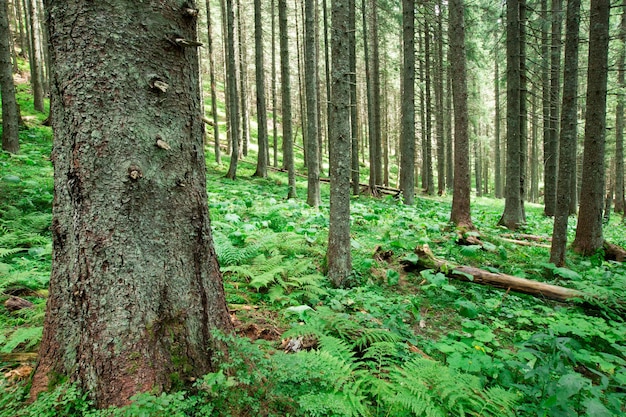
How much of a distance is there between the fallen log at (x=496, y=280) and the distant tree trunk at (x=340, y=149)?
4.58 ft

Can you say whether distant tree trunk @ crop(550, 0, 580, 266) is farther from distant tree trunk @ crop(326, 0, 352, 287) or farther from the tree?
the tree

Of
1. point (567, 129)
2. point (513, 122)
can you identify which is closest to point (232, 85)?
point (513, 122)

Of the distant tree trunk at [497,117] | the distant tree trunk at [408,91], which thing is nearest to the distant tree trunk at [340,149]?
the distant tree trunk at [408,91]

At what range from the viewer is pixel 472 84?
70.8ft

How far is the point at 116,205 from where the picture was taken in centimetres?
190

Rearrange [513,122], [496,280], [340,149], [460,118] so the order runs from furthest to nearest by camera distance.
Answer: [513,122]
[460,118]
[496,280]
[340,149]

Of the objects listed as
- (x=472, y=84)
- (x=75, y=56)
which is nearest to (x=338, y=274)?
(x=75, y=56)

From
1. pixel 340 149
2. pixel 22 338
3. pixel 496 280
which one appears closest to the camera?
pixel 22 338

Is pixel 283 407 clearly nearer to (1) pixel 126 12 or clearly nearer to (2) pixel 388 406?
(2) pixel 388 406

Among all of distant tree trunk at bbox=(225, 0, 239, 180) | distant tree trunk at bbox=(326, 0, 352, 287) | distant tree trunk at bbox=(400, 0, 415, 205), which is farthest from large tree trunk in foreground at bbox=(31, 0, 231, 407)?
distant tree trunk at bbox=(225, 0, 239, 180)

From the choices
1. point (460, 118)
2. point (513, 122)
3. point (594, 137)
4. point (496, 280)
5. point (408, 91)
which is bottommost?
point (496, 280)

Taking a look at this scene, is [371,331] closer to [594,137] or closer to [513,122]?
[594,137]

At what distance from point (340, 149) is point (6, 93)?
1140cm

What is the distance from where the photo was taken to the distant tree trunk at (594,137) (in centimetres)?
654
